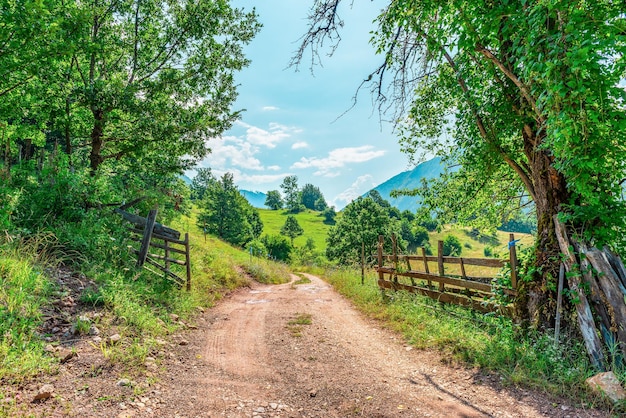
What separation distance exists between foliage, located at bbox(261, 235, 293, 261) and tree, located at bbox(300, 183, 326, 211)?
82.8m

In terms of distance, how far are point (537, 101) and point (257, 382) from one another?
541 centimetres

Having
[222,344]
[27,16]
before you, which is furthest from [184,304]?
[27,16]

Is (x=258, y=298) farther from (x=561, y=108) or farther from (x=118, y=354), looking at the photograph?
(x=561, y=108)

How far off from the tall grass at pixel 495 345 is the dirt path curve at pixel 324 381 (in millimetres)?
269

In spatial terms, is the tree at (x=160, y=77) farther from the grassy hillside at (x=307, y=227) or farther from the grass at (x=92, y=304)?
the grassy hillside at (x=307, y=227)

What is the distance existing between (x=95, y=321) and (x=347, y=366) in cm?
421

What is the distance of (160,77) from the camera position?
11.7 meters

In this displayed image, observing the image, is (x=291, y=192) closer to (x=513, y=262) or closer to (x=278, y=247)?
(x=278, y=247)

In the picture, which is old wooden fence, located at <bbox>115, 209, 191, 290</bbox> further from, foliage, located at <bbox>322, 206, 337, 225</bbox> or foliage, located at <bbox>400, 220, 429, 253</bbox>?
foliage, located at <bbox>322, 206, 337, 225</bbox>

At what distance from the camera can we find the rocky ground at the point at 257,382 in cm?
351

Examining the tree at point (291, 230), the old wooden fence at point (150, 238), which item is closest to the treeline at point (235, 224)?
the tree at point (291, 230)

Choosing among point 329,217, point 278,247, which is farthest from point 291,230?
point 329,217

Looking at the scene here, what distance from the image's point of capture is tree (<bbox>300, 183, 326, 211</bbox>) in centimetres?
14288

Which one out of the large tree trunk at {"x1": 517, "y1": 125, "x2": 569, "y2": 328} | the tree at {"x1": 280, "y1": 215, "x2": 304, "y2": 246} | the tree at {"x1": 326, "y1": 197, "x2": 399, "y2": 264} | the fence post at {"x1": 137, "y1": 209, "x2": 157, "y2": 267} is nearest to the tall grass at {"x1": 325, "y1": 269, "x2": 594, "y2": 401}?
A: the large tree trunk at {"x1": 517, "y1": 125, "x2": 569, "y2": 328}
